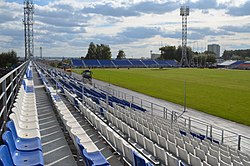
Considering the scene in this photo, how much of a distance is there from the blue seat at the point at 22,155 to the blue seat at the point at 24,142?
0.53 ft

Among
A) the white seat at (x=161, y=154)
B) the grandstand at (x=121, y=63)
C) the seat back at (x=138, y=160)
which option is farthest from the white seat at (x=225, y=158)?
the grandstand at (x=121, y=63)

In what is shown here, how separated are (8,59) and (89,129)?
6955 cm

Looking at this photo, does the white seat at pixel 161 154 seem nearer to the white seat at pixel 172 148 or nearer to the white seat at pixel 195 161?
the white seat at pixel 195 161

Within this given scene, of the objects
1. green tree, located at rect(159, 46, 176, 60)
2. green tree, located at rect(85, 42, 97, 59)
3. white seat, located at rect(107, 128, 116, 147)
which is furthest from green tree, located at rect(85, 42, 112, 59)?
white seat, located at rect(107, 128, 116, 147)

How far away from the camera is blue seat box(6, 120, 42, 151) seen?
15.9 feet

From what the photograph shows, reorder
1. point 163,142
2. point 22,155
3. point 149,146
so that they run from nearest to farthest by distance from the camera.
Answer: point 22,155 → point 149,146 → point 163,142

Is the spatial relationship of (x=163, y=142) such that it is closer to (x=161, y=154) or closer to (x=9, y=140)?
(x=161, y=154)

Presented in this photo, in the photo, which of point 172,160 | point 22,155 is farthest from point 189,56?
point 22,155

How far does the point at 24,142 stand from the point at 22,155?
70 cm

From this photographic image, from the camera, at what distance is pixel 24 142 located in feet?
17.3

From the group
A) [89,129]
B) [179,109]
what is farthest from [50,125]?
[179,109]

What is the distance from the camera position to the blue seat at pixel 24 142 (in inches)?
191

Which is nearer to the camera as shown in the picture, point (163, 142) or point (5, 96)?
point (5, 96)

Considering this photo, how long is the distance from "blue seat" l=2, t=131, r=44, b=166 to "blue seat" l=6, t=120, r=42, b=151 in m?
0.16
